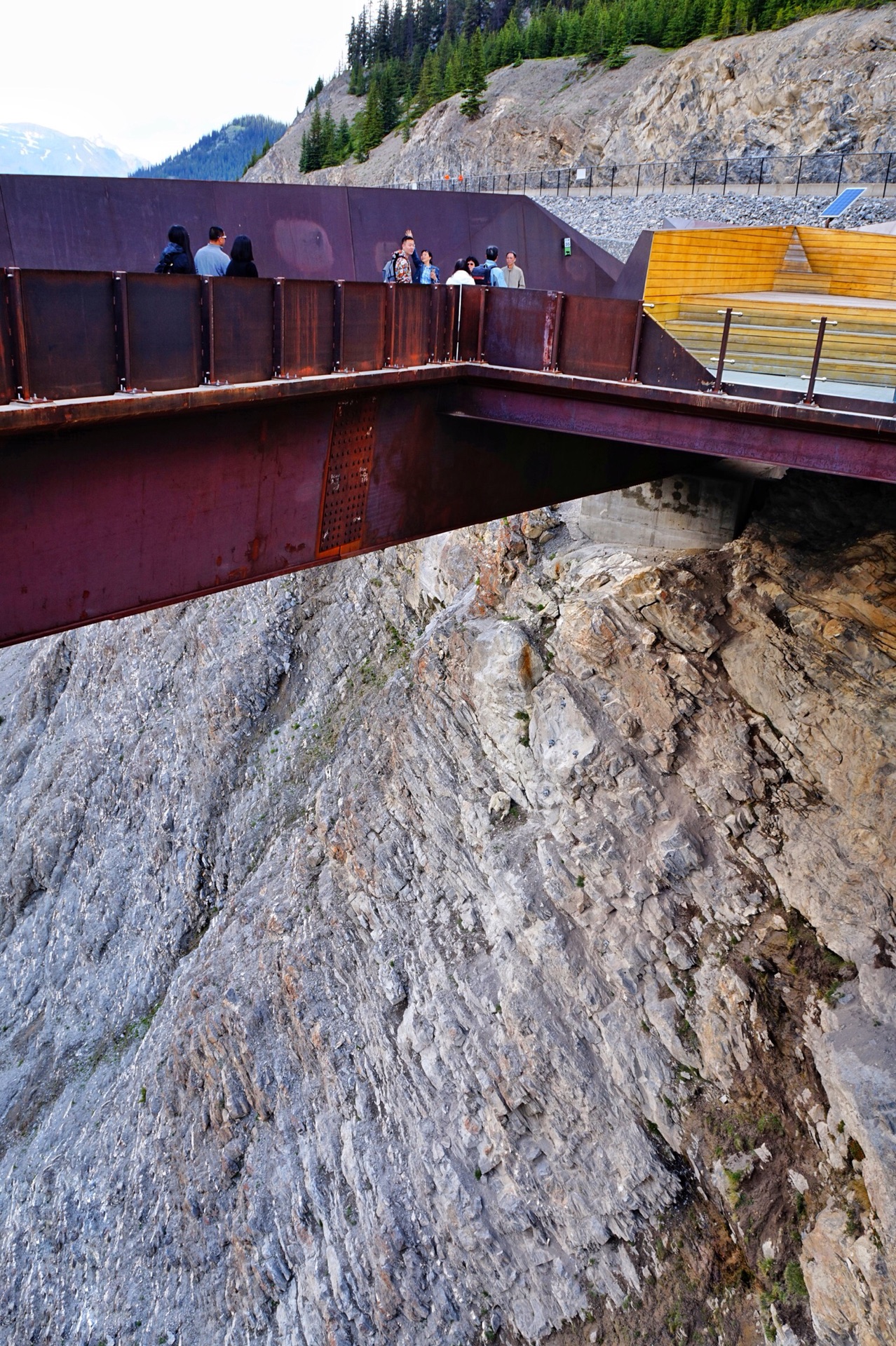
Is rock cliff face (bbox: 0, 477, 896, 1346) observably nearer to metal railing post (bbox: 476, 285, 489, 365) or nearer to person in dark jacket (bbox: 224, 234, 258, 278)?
metal railing post (bbox: 476, 285, 489, 365)

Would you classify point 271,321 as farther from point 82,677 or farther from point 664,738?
point 82,677

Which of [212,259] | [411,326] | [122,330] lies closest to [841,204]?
[212,259]

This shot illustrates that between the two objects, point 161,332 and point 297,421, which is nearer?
point 161,332

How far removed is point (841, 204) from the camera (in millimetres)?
27219

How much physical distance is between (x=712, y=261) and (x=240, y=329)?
29.7 feet

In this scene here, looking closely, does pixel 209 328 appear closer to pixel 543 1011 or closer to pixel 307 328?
pixel 307 328

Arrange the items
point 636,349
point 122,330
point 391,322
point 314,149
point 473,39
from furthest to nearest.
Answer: point 314,149
point 473,39
point 636,349
point 391,322
point 122,330

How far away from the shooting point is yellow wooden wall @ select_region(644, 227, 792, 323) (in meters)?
12.5

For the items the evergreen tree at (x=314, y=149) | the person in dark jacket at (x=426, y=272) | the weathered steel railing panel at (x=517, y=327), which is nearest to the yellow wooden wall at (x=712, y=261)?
the person in dark jacket at (x=426, y=272)

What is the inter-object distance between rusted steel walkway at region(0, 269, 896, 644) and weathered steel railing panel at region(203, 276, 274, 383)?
2 centimetres

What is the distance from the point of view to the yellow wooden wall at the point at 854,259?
1492 cm

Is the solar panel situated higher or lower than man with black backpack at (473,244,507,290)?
higher

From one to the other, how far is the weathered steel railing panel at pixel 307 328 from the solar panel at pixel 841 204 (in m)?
24.8

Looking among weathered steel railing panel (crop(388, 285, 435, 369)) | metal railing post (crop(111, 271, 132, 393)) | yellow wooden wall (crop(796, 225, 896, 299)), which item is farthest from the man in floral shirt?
yellow wooden wall (crop(796, 225, 896, 299))
